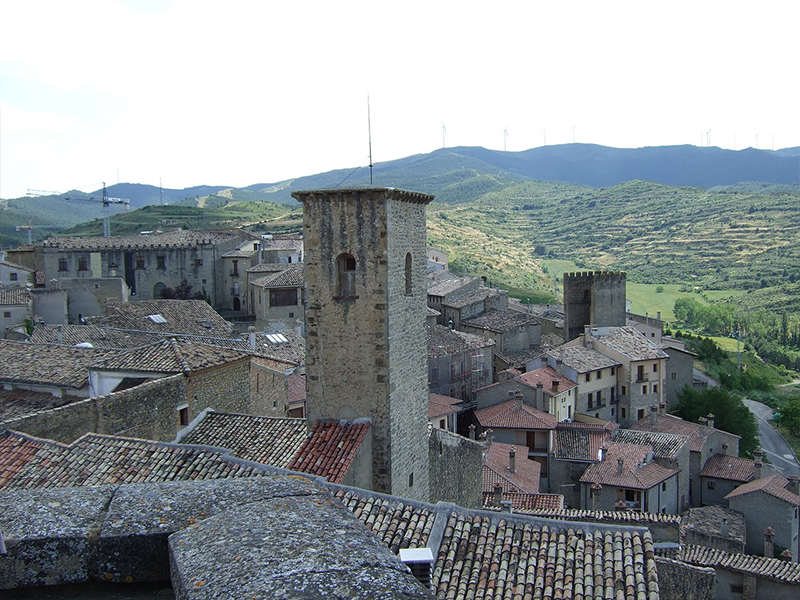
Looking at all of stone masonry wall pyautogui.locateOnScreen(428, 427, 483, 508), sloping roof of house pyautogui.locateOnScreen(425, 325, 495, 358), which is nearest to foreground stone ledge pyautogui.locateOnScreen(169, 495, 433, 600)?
stone masonry wall pyautogui.locateOnScreen(428, 427, 483, 508)

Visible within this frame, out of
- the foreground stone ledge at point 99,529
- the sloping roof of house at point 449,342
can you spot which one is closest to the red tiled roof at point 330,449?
the foreground stone ledge at point 99,529

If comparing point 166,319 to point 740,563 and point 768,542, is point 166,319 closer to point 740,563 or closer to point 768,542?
point 740,563

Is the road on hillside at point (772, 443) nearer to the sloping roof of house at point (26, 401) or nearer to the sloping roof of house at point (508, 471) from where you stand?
the sloping roof of house at point (508, 471)

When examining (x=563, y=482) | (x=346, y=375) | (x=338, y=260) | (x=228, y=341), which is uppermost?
(x=338, y=260)

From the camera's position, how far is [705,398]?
43.1 m

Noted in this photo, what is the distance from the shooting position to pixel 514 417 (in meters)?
33.4

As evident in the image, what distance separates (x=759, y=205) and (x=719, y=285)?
4216cm

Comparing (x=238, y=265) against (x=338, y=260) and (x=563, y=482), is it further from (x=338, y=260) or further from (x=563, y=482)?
(x=338, y=260)

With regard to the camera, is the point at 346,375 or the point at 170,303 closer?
the point at 346,375

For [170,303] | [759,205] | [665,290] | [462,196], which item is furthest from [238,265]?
[462,196]

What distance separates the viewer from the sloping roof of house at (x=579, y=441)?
31844 millimetres

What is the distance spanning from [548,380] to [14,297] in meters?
24.7

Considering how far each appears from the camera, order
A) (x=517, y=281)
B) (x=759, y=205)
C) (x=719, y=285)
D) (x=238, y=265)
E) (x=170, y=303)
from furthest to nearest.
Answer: (x=759, y=205) → (x=719, y=285) → (x=517, y=281) → (x=238, y=265) → (x=170, y=303)

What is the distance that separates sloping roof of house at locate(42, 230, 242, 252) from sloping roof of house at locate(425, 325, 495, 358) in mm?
18568
